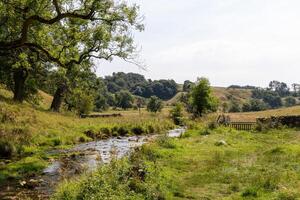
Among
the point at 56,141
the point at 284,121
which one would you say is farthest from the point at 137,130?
the point at 56,141

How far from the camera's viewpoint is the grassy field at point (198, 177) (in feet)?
43.8

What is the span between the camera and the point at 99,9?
27.7 meters

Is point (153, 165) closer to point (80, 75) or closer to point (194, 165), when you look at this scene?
point (194, 165)

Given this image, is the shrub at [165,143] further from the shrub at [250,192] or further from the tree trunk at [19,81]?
the tree trunk at [19,81]

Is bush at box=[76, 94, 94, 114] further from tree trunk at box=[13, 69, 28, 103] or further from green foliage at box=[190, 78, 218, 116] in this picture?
tree trunk at box=[13, 69, 28, 103]

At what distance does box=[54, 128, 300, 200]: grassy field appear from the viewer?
43.8 ft

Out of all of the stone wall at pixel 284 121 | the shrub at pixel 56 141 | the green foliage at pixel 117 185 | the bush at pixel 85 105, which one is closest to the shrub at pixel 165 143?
the shrub at pixel 56 141

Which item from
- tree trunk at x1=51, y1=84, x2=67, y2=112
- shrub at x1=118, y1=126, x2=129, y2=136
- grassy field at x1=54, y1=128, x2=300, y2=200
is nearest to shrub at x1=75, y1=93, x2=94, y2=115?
tree trunk at x1=51, y1=84, x2=67, y2=112

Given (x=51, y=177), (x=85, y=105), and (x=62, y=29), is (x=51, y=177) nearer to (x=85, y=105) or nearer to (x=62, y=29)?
(x=62, y=29)

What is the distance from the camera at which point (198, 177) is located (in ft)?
56.9

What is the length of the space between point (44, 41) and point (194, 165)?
55.1 ft

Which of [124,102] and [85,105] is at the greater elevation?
[124,102]

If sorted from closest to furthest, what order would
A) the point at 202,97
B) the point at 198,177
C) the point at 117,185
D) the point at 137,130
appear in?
the point at 117,185 < the point at 198,177 < the point at 137,130 < the point at 202,97

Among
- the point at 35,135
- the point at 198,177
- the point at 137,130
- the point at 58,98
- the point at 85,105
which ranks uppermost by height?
the point at 58,98
